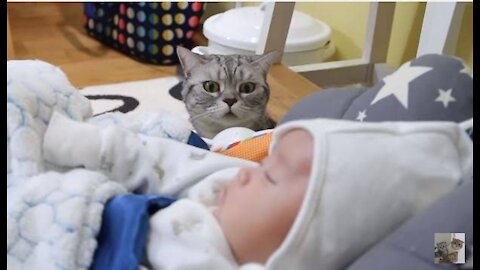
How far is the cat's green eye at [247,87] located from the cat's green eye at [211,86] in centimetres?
4

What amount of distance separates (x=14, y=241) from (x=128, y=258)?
10cm

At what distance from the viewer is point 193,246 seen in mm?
540

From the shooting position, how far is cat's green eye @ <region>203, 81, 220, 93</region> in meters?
1.07

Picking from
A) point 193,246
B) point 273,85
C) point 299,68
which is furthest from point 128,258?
point 299,68

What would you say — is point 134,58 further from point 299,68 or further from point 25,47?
point 299,68

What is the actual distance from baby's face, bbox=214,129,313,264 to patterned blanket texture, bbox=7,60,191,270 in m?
0.12

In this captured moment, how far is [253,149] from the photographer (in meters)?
0.75

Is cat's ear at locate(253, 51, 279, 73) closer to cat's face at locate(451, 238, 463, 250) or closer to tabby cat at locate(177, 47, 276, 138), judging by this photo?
tabby cat at locate(177, 47, 276, 138)

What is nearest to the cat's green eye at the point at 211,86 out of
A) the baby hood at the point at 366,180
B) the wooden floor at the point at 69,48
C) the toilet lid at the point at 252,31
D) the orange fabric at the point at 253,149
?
the orange fabric at the point at 253,149

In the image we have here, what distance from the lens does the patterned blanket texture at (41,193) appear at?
53 centimetres

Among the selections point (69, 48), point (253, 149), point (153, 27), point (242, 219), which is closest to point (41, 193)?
point (242, 219)

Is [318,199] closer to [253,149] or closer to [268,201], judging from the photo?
[268,201]

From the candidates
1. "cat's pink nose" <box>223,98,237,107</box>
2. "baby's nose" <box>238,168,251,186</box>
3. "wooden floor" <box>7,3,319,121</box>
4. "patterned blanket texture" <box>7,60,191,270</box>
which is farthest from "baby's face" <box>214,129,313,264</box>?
"wooden floor" <box>7,3,319,121</box>

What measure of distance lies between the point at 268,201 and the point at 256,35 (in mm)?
1049
